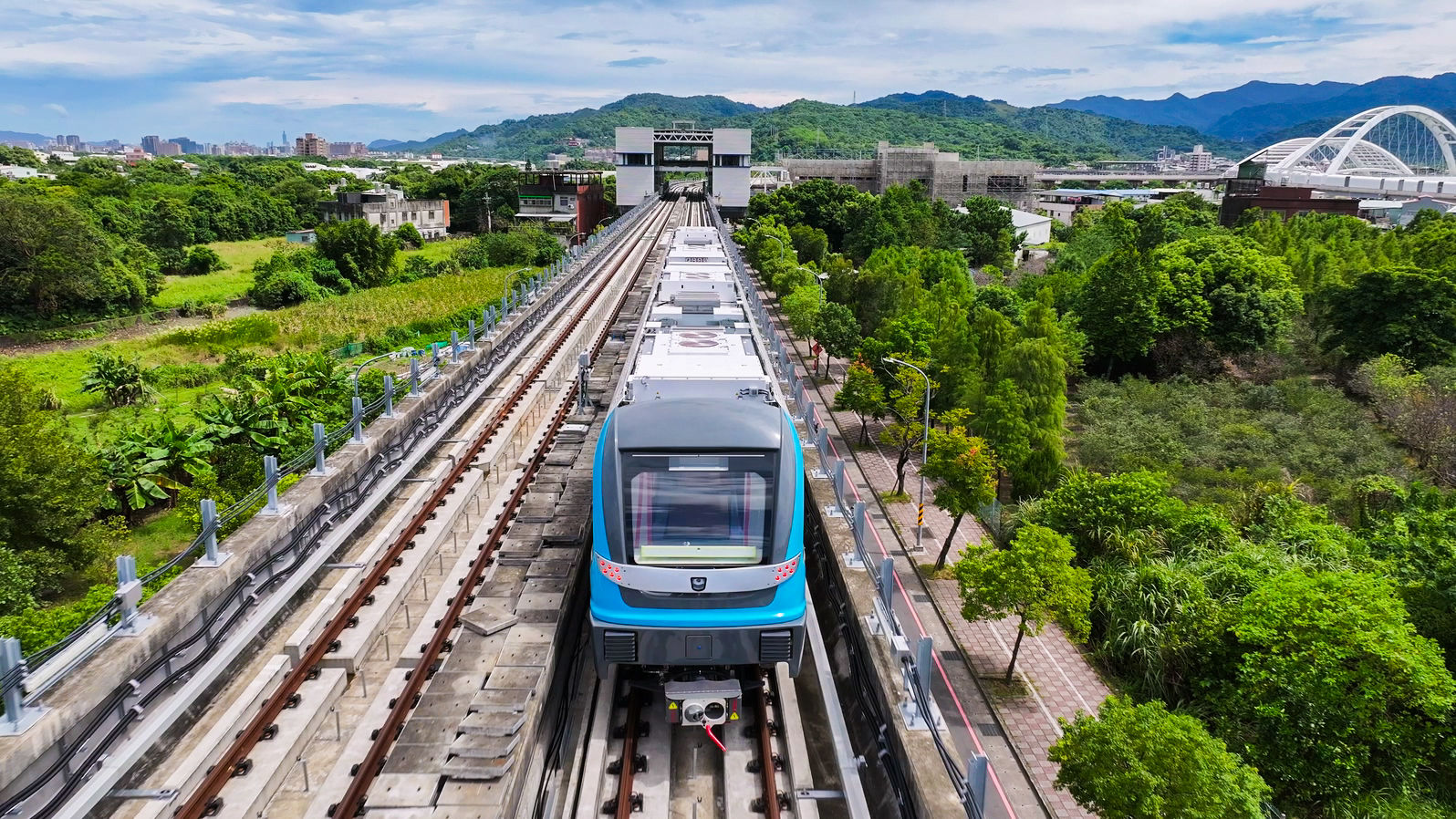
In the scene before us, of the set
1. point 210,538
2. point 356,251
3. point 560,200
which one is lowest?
point 210,538

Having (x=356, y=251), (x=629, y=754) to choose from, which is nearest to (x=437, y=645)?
(x=629, y=754)

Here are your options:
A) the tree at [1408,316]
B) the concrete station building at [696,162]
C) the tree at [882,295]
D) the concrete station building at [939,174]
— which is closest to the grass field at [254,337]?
the tree at [882,295]

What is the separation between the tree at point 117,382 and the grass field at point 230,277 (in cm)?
2313

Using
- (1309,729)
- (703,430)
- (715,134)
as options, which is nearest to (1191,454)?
(1309,729)

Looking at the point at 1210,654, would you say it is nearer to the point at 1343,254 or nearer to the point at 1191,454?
the point at 1191,454

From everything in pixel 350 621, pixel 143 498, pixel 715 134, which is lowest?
pixel 143 498

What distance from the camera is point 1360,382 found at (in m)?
31.0

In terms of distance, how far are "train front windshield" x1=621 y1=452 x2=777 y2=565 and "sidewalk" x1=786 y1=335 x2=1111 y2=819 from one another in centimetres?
555

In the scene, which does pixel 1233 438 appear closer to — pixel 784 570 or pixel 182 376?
pixel 784 570

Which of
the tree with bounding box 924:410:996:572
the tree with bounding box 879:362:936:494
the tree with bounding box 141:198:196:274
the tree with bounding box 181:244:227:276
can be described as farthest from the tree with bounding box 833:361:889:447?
the tree with bounding box 141:198:196:274

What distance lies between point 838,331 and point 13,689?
29128 mm

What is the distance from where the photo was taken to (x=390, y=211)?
273ft

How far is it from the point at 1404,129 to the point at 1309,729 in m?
155

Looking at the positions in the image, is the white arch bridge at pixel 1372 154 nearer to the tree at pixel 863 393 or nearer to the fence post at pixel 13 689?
the tree at pixel 863 393
